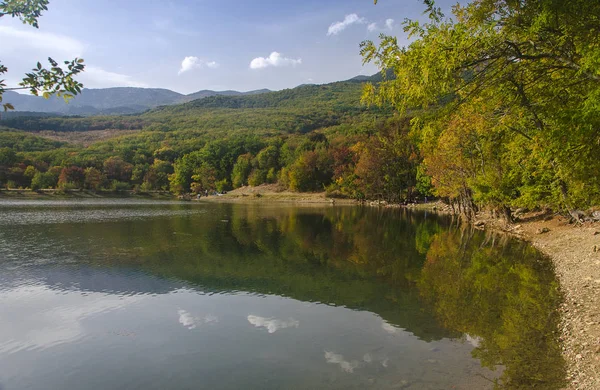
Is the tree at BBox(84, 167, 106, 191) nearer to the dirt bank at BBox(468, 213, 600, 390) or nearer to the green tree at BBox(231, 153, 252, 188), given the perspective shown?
the green tree at BBox(231, 153, 252, 188)

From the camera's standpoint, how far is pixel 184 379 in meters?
8.80

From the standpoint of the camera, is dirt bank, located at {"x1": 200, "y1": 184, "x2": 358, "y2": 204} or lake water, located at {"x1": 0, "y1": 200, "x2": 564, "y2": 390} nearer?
lake water, located at {"x1": 0, "y1": 200, "x2": 564, "y2": 390}

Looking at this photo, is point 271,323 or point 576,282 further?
point 576,282

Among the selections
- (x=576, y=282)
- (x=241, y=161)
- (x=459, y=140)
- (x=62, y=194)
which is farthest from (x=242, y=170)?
(x=576, y=282)

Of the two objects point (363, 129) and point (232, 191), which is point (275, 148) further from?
point (363, 129)

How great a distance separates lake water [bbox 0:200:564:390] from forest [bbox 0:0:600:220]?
5.20 metres

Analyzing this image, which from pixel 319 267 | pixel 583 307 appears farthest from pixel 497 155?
pixel 583 307

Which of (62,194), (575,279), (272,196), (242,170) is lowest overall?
(62,194)

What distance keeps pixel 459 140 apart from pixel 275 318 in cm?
2917

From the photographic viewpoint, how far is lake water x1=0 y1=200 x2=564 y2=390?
899cm

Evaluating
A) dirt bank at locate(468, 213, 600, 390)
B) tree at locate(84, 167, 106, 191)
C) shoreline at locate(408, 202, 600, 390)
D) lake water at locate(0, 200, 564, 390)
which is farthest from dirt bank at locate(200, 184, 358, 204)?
lake water at locate(0, 200, 564, 390)

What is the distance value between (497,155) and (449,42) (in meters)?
29.1

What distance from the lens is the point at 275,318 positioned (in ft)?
42.6

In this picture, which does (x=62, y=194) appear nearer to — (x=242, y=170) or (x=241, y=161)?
(x=242, y=170)
